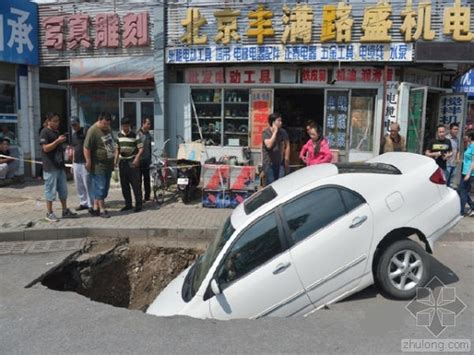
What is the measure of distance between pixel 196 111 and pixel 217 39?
6.35 ft

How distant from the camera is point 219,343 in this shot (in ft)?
11.4

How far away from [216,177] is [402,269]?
16.1 ft

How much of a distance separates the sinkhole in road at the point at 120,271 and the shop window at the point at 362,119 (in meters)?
5.80

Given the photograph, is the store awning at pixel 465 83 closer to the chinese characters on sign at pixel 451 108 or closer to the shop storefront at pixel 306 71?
the shop storefront at pixel 306 71

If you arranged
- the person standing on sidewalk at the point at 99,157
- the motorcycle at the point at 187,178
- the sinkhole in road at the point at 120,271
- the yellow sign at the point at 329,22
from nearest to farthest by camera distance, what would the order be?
the sinkhole in road at the point at 120,271, the person standing on sidewalk at the point at 99,157, the motorcycle at the point at 187,178, the yellow sign at the point at 329,22

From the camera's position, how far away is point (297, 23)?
9.97 metres

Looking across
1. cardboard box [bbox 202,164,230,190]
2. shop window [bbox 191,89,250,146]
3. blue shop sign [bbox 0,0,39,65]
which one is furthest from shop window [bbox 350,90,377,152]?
blue shop sign [bbox 0,0,39,65]

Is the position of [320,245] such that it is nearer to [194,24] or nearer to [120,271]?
[120,271]

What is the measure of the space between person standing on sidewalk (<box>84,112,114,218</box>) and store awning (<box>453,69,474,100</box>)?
31.4 ft

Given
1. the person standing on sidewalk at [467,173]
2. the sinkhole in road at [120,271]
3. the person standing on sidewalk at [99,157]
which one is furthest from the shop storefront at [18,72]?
the person standing on sidewalk at [467,173]

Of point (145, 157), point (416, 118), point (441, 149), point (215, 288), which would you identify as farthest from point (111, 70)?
point (215, 288)

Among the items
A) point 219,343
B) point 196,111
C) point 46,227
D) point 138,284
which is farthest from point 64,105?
point 219,343

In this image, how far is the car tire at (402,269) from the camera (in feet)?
13.5

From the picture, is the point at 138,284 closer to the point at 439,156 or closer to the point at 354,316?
the point at 354,316
